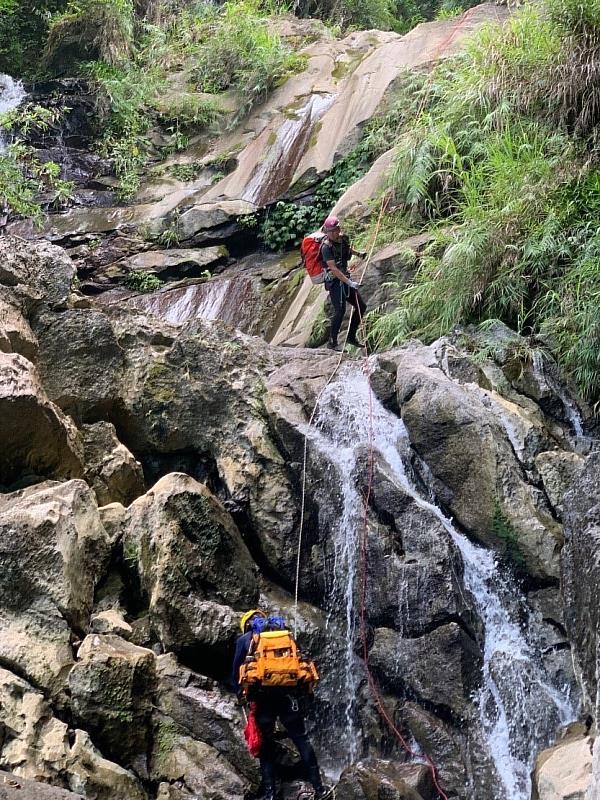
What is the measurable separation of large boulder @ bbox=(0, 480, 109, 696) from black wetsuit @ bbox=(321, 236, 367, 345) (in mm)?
4435

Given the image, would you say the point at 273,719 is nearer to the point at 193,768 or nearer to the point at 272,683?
the point at 272,683

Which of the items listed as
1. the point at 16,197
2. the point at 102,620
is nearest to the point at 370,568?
the point at 102,620

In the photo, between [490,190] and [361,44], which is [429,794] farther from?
[361,44]

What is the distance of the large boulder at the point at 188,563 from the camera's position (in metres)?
6.20

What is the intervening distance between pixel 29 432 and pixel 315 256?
4099 millimetres

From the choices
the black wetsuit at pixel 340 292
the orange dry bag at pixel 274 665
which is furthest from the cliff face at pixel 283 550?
the orange dry bag at pixel 274 665

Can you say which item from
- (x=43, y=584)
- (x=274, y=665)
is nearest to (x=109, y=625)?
(x=43, y=584)

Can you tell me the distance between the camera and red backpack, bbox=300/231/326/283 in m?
9.10

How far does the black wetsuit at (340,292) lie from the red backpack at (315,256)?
9 centimetres

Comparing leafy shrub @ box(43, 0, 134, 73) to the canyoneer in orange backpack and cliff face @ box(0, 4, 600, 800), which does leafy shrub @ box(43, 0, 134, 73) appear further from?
the canyoneer in orange backpack

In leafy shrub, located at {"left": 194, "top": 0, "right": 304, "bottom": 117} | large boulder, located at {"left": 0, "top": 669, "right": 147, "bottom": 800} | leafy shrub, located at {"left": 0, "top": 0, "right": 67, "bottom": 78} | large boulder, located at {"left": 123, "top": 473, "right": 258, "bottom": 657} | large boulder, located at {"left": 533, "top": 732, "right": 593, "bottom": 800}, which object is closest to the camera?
large boulder, located at {"left": 533, "top": 732, "right": 593, "bottom": 800}

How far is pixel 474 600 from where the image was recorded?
6598mm

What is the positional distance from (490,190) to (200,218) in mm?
6631

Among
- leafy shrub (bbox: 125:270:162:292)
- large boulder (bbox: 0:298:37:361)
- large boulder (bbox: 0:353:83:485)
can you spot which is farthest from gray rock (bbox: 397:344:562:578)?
leafy shrub (bbox: 125:270:162:292)
